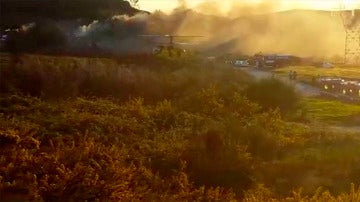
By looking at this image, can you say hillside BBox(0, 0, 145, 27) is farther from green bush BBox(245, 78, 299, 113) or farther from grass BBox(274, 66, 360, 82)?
green bush BBox(245, 78, 299, 113)

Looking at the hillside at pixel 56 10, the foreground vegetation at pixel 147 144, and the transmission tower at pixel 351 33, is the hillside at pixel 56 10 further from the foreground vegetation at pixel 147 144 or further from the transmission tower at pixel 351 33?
the transmission tower at pixel 351 33

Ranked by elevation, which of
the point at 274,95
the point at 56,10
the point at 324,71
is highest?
the point at 56,10

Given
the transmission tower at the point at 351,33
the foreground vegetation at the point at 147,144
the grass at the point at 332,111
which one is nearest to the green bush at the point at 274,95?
Answer: the foreground vegetation at the point at 147,144

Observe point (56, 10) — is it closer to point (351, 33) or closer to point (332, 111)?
point (332, 111)

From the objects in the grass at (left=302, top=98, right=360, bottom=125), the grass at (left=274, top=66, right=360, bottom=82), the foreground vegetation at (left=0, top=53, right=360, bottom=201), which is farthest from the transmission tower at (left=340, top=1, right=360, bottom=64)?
the foreground vegetation at (left=0, top=53, right=360, bottom=201)

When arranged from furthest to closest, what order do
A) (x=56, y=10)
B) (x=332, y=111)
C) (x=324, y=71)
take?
(x=324, y=71) < (x=56, y=10) < (x=332, y=111)

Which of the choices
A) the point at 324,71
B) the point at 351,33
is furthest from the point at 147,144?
the point at 351,33
